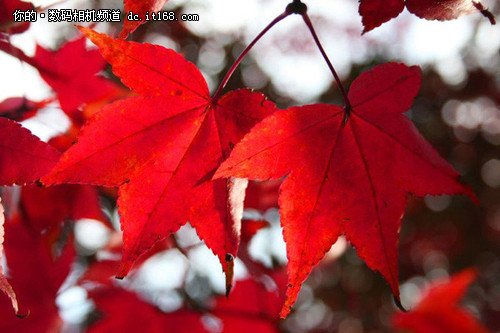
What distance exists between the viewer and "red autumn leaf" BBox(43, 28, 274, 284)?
539mm

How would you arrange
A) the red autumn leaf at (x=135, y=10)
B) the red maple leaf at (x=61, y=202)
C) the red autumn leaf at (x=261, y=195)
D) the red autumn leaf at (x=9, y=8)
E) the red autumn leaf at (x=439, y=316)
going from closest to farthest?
1. the red autumn leaf at (x=135, y=10)
2. the red autumn leaf at (x=9, y=8)
3. the red maple leaf at (x=61, y=202)
4. the red autumn leaf at (x=261, y=195)
5. the red autumn leaf at (x=439, y=316)

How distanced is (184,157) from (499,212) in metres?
4.06

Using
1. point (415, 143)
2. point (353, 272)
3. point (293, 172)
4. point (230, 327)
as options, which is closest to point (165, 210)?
point (293, 172)

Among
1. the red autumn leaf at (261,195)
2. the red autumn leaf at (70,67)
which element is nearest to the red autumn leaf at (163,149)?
the red autumn leaf at (70,67)

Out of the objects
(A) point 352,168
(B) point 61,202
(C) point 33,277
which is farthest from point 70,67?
(A) point 352,168

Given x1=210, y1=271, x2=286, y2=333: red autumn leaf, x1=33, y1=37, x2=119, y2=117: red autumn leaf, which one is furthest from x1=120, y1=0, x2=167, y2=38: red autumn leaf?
x1=210, y1=271, x2=286, y2=333: red autumn leaf

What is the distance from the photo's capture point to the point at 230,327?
1585mm

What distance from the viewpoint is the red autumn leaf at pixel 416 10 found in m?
0.56

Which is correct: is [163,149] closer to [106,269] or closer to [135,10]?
[135,10]

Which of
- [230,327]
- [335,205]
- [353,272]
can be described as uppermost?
[335,205]

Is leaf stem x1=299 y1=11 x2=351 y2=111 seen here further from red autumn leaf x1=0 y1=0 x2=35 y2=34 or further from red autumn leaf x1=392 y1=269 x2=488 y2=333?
red autumn leaf x1=392 y1=269 x2=488 y2=333

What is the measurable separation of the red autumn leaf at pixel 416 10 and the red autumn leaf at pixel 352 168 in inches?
2.9

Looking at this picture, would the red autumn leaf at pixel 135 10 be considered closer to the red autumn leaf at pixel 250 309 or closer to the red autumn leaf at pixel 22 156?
the red autumn leaf at pixel 22 156

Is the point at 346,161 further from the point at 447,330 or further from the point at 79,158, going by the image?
the point at 447,330
